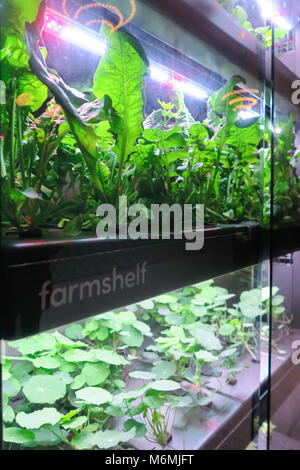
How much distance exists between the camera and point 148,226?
0.58 meters

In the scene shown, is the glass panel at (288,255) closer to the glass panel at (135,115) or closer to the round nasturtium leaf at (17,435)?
the glass panel at (135,115)

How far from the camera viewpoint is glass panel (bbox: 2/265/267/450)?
1.89ft

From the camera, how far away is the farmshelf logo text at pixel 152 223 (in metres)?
0.52

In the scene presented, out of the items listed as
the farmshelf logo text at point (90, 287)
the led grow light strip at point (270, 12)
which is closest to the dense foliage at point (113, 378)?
the farmshelf logo text at point (90, 287)

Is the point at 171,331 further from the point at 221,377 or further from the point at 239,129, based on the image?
the point at 239,129

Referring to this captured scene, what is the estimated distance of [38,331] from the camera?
379 mm

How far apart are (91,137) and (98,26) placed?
0.85 ft

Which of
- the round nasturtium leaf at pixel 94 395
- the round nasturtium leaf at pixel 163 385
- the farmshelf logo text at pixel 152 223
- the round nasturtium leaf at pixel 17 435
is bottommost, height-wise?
the round nasturtium leaf at pixel 17 435

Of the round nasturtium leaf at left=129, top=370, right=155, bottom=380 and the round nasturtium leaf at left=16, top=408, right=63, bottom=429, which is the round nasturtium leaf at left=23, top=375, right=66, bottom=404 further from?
the round nasturtium leaf at left=129, top=370, right=155, bottom=380

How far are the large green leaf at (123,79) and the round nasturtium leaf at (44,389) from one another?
1.44 ft

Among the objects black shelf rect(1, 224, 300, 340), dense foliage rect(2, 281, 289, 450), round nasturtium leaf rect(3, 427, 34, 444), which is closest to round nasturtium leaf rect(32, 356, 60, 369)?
dense foliage rect(2, 281, 289, 450)

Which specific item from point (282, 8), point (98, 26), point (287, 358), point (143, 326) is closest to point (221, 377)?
point (287, 358)

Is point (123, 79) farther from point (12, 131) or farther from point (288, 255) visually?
point (288, 255)

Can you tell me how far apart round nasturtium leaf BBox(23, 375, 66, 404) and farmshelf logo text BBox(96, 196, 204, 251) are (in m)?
0.30
